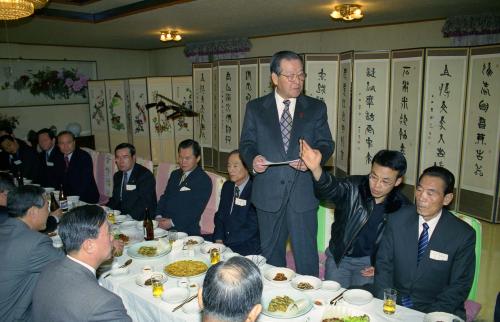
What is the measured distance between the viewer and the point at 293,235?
2.50m

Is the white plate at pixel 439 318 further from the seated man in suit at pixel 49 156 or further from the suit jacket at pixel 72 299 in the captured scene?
the seated man in suit at pixel 49 156

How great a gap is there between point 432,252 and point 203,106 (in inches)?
244

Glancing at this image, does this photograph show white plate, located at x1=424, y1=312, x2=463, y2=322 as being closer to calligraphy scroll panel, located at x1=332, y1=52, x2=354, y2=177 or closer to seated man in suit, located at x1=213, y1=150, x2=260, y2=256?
seated man in suit, located at x1=213, y1=150, x2=260, y2=256

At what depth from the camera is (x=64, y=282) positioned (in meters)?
1.56

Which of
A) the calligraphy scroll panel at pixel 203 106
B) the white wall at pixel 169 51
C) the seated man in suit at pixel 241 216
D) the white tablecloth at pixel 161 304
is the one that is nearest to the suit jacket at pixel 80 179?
the seated man in suit at pixel 241 216

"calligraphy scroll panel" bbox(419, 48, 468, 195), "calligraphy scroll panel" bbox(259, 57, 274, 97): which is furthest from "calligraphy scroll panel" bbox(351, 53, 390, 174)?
"calligraphy scroll panel" bbox(259, 57, 274, 97)

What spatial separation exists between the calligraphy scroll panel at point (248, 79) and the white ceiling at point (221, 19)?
27.9 inches

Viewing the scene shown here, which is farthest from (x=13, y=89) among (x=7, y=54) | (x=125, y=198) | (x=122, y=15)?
(x=125, y=198)

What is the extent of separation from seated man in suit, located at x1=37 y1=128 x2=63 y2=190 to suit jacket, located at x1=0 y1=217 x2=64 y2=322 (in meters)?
3.18

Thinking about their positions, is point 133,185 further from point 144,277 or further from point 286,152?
point 286,152

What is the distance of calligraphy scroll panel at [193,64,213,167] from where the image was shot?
762 cm

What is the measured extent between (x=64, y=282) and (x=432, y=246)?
1848mm

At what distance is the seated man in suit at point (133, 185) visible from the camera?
382cm

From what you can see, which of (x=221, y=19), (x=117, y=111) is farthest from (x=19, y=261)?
(x=117, y=111)
